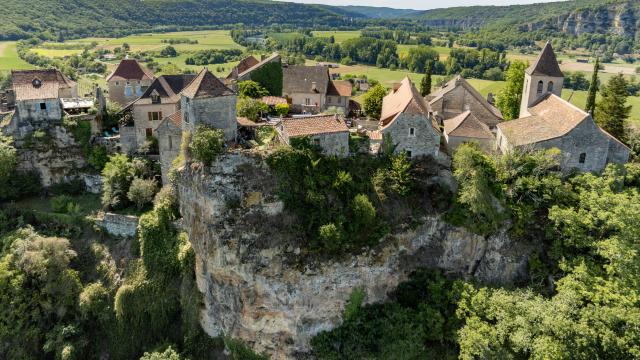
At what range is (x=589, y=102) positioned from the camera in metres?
46.5

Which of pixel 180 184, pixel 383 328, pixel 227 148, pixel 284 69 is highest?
pixel 284 69

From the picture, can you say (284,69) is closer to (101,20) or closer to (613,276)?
(613,276)

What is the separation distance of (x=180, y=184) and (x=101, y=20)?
116m

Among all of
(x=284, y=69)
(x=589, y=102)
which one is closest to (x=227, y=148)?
(x=284, y=69)

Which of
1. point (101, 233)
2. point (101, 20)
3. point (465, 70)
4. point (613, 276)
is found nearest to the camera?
point (613, 276)

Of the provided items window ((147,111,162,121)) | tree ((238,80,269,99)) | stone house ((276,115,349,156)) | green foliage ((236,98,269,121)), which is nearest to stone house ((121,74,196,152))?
window ((147,111,162,121))

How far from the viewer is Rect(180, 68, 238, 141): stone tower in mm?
34812

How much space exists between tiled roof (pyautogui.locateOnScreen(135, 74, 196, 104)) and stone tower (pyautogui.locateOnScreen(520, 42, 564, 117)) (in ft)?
105

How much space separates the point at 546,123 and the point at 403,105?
467 inches

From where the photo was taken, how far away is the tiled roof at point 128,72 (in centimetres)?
5197

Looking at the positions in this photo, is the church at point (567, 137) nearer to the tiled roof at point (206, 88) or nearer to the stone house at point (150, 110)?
the tiled roof at point (206, 88)

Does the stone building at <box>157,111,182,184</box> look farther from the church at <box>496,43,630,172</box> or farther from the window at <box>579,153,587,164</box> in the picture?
the window at <box>579,153,587,164</box>

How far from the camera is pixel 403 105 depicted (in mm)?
39781

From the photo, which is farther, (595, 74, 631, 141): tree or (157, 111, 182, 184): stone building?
(595, 74, 631, 141): tree
